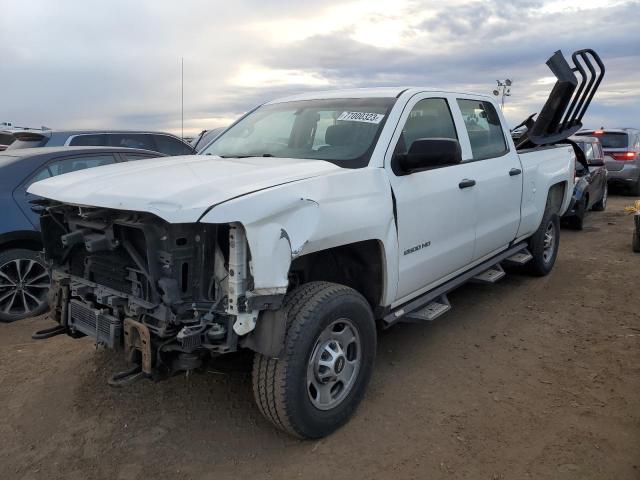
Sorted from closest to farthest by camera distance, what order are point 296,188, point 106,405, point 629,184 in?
point 296,188, point 106,405, point 629,184

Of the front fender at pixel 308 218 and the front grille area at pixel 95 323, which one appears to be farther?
the front grille area at pixel 95 323

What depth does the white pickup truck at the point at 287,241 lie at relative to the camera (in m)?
2.69

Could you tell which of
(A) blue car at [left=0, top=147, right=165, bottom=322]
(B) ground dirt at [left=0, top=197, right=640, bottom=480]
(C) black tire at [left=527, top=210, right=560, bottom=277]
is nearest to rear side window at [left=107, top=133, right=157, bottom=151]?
(A) blue car at [left=0, top=147, right=165, bottom=322]

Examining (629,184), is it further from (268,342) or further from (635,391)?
(268,342)

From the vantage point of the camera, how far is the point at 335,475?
9.37 feet

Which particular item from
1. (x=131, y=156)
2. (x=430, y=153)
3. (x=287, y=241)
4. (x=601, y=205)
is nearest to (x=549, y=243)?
(x=430, y=153)

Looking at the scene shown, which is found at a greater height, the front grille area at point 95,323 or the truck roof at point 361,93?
the truck roof at point 361,93

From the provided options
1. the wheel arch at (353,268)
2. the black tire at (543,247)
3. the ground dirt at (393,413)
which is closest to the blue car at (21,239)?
the ground dirt at (393,413)

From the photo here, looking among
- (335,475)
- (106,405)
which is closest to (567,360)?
(335,475)

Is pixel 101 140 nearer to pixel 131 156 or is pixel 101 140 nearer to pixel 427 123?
pixel 131 156

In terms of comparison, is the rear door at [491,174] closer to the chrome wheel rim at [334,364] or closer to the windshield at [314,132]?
the windshield at [314,132]

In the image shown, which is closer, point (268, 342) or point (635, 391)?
point (268, 342)

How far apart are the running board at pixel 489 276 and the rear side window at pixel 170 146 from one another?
5.09m

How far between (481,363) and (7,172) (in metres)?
4.47
